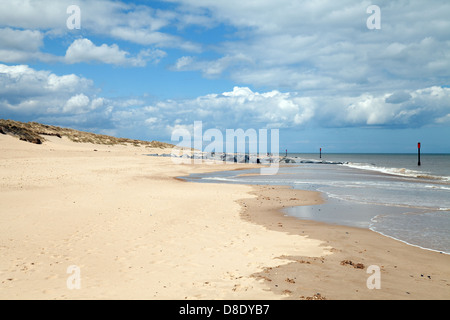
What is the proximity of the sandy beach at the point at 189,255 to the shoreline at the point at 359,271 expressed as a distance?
0.02 metres

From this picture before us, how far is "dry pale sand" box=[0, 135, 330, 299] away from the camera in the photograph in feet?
21.5

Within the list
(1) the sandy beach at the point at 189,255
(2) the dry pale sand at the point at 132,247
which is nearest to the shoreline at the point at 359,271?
(1) the sandy beach at the point at 189,255

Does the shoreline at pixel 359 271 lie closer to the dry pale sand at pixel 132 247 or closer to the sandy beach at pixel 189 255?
the sandy beach at pixel 189 255

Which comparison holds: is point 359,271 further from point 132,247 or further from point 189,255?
point 132,247

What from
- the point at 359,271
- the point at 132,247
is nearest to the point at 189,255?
the point at 132,247

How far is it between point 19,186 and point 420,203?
23.3 meters

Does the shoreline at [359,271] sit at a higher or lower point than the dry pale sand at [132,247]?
lower

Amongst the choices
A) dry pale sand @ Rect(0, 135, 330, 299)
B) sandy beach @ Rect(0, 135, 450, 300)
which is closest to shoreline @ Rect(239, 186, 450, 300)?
sandy beach @ Rect(0, 135, 450, 300)

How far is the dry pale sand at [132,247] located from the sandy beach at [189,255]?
0.03m

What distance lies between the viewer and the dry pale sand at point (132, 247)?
258 inches

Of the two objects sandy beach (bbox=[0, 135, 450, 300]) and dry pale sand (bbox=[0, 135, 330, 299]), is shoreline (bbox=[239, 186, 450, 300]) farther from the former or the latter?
dry pale sand (bbox=[0, 135, 330, 299])

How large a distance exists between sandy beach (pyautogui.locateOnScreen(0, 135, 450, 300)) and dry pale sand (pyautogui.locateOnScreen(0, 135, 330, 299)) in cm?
3
